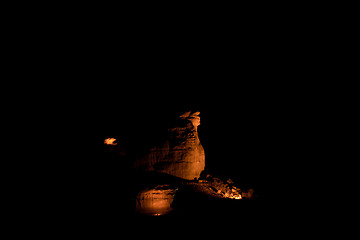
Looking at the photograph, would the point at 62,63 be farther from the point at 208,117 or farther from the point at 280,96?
the point at 280,96

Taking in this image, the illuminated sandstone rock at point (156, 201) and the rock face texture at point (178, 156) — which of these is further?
the rock face texture at point (178, 156)

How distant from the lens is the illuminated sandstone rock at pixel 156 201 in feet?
24.4

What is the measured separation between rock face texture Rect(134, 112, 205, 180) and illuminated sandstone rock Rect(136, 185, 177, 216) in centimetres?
143

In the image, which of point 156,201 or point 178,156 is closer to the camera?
point 156,201

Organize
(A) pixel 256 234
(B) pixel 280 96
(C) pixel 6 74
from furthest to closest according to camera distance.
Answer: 1. (B) pixel 280 96
2. (C) pixel 6 74
3. (A) pixel 256 234

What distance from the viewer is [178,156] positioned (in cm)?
888

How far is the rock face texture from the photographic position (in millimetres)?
8867

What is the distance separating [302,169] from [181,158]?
267 inches

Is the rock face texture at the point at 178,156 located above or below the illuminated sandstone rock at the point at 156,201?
above

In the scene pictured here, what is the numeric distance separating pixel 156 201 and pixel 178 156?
1.91 metres

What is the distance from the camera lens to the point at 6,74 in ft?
35.1

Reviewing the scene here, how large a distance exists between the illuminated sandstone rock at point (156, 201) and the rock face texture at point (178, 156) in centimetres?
143

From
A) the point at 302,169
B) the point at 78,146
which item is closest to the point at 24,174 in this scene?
the point at 78,146

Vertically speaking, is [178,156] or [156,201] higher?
[178,156]
